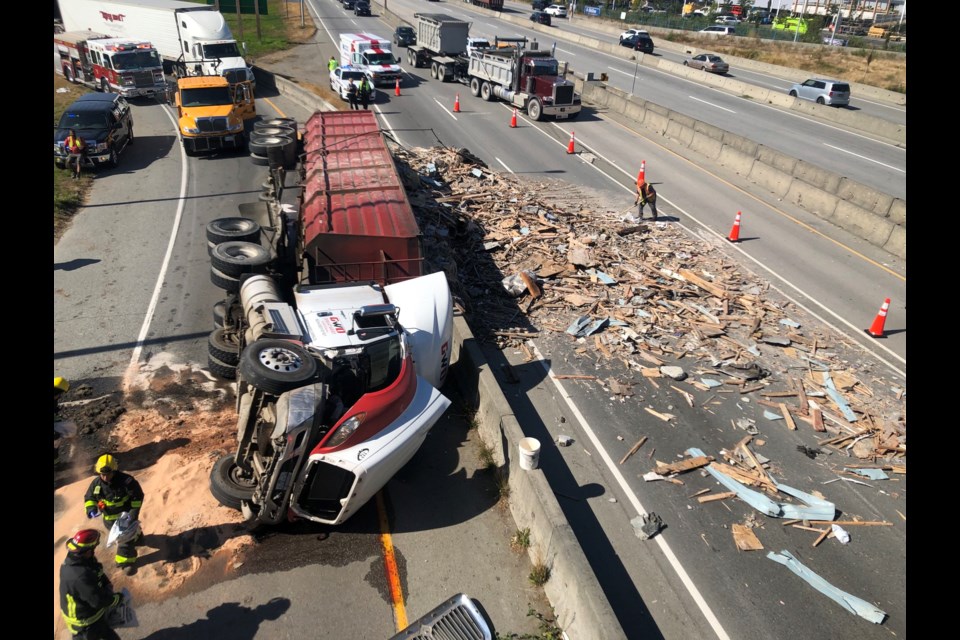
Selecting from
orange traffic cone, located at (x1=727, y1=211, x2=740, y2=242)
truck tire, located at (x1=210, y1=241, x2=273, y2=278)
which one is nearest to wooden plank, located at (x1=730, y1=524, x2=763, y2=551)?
truck tire, located at (x1=210, y1=241, x2=273, y2=278)

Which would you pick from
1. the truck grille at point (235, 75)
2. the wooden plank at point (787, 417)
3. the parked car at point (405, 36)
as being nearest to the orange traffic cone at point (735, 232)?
the wooden plank at point (787, 417)

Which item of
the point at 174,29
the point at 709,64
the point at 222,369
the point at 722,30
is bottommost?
the point at 222,369

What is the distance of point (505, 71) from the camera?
30.2 meters

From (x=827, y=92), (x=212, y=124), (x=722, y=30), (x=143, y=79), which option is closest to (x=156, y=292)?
(x=212, y=124)

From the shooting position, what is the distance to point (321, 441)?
22.0 ft

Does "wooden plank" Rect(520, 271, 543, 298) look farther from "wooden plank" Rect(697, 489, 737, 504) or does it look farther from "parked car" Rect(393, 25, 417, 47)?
"parked car" Rect(393, 25, 417, 47)

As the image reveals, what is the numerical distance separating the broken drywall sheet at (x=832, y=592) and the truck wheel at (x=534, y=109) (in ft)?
81.9

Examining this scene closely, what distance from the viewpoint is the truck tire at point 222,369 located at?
9.79m

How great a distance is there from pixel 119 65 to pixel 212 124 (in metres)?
11.8

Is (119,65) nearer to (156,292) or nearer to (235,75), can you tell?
(235,75)

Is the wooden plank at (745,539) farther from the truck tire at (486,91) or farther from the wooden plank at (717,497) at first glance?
the truck tire at (486,91)
